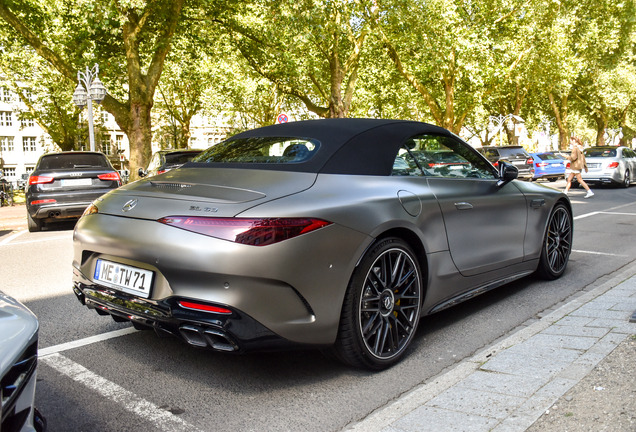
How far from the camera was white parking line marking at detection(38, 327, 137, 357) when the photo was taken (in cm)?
391

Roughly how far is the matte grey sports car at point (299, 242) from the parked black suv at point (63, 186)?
301 inches

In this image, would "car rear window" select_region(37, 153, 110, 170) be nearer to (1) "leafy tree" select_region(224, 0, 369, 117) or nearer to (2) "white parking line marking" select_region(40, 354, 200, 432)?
(2) "white parking line marking" select_region(40, 354, 200, 432)

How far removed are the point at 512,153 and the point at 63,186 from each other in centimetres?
2135

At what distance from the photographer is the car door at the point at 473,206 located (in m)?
4.17

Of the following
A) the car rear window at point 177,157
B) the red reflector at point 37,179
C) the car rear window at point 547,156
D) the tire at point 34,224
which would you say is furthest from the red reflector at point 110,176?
the car rear window at point 547,156

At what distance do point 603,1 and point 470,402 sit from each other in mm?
36456

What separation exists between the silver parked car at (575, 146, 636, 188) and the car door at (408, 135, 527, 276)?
17820 mm

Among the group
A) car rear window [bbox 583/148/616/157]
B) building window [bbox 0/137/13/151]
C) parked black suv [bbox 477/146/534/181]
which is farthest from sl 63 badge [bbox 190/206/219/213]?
building window [bbox 0/137/13/151]

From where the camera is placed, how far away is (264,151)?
3.92m

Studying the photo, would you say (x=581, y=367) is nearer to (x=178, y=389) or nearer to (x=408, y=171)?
(x=408, y=171)

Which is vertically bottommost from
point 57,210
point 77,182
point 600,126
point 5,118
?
point 57,210

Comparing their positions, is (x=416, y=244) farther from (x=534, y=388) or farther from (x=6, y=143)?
(x=6, y=143)

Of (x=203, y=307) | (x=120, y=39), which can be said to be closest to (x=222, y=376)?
(x=203, y=307)

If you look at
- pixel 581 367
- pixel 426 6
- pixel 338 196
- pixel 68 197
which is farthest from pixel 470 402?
pixel 426 6
